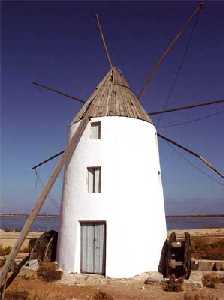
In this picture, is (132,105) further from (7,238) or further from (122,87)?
(7,238)

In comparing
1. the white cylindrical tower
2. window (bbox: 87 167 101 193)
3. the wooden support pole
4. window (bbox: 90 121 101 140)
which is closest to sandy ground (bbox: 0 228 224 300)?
the white cylindrical tower

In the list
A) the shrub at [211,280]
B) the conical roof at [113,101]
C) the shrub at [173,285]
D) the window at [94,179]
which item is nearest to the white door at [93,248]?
the window at [94,179]

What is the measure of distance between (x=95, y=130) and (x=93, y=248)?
3.83 metres

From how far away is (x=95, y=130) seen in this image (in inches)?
518

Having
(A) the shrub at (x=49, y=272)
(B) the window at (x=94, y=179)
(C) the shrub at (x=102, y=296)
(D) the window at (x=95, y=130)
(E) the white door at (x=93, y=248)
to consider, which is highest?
(D) the window at (x=95, y=130)

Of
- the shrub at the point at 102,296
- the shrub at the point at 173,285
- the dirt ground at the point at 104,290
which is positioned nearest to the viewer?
the shrub at the point at 102,296

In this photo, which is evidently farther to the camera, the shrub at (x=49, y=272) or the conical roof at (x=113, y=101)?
the conical roof at (x=113, y=101)

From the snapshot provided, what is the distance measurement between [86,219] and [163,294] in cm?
342

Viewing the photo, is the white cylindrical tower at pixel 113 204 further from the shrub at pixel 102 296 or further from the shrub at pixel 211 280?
the shrub at pixel 102 296

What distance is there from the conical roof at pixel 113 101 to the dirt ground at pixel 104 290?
5.29 meters

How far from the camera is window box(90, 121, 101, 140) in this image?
13047 millimetres

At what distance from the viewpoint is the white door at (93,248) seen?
12.0m

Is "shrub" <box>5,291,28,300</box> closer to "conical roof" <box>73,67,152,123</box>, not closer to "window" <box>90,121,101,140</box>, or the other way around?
"window" <box>90,121,101,140</box>

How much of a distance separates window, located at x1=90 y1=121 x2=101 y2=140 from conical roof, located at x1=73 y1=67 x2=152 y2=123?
10.6 inches
